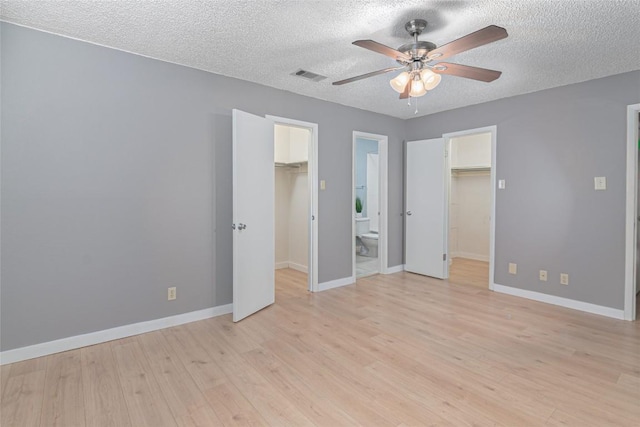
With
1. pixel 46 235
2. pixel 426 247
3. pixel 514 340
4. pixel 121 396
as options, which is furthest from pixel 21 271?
pixel 426 247

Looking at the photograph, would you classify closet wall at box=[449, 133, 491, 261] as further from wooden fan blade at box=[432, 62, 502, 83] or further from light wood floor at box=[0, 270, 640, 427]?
wooden fan blade at box=[432, 62, 502, 83]

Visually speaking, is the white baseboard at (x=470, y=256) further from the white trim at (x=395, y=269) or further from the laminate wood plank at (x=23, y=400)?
the laminate wood plank at (x=23, y=400)

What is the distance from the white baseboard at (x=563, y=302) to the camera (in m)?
3.45

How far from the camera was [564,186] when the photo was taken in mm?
3771

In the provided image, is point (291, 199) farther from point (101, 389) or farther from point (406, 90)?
point (101, 389)

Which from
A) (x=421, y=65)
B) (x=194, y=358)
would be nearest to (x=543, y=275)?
(x=421, y=65)

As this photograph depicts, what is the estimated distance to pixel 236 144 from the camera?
3.18 m

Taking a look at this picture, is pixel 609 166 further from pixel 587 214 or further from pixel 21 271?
pixel 21 271

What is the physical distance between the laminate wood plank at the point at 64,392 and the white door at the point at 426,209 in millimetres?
4375

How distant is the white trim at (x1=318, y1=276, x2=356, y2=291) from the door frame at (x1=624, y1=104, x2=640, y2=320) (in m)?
3.00

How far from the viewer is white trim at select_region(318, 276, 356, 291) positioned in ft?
14.4

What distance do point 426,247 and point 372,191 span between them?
→ 238cm

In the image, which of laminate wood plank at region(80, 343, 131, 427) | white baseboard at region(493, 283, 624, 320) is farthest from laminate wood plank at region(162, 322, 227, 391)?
white baseboard at region(493, 283, 624, 320)

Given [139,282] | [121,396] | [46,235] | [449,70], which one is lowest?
[121,396]
